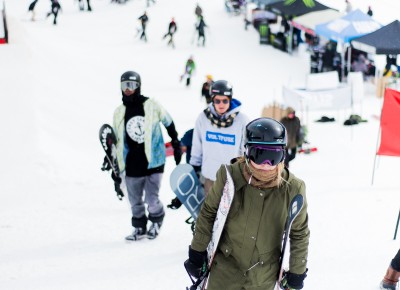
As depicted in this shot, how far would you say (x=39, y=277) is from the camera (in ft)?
18.9

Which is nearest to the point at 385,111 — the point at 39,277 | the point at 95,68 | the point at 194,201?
the point at 194,201

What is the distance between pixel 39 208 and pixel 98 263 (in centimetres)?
209

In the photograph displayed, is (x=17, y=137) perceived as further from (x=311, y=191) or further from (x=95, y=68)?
(x=95, y=68)

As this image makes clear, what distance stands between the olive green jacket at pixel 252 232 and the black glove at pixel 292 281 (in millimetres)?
30

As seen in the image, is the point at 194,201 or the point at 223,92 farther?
the point at 194,201

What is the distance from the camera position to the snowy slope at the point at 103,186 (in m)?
5.90

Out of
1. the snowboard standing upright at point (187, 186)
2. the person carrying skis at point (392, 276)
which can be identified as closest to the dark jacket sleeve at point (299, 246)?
the person carrying skis at point (392, 276)

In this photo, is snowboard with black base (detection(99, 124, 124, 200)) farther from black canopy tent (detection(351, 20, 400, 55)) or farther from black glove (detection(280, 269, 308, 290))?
black canopy tent (detection(351, 20, 400, 55))

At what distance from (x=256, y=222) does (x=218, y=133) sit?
225cm

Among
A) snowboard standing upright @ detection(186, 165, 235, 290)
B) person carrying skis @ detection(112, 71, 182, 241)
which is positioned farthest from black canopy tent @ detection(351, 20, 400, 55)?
snowboard standing upright @ detection(186, 165, 235, 290)

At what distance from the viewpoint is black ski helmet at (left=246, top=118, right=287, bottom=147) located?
323cm

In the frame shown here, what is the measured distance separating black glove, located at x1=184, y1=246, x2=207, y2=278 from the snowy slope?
1.96 metres

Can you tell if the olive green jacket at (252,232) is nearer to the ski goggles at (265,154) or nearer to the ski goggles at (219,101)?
the ski goggles at (265,154)

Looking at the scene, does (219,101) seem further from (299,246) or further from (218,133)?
(299,246)
